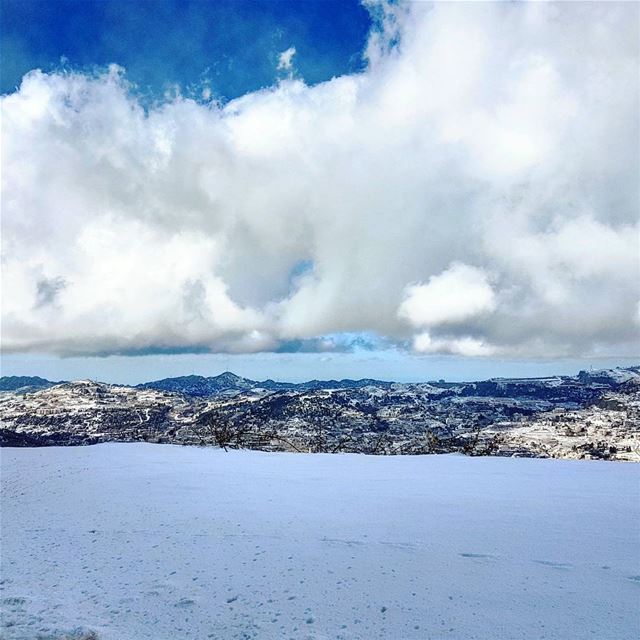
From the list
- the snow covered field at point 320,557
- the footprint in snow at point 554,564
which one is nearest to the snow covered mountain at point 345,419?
the snow covered field at point 320,557

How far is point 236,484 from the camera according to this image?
6148 millimetres

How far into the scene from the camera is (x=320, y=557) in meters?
3.55

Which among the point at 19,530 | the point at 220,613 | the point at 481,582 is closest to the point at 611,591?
the point at 481,582

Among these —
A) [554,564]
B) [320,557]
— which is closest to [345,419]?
[320,557]

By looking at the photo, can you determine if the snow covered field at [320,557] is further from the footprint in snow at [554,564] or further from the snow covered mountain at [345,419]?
the snow covered mountain at [345,419]

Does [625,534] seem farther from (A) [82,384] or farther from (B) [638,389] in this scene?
(A) [82,384]

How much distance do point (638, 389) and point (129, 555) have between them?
64428 mm

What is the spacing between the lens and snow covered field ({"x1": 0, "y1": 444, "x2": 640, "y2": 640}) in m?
2.65

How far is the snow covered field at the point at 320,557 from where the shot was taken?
2650 mm

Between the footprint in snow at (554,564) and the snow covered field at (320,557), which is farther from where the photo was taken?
the footprint in snow at (554,564)

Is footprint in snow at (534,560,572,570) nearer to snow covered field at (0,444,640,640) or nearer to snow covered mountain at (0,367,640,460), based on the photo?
snow covered field at (0,444,640,640)

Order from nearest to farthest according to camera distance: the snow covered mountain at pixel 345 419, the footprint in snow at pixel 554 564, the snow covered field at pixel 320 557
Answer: the snow covered field at pixel 320 557 → the footprint in snow at pixel 554 564 → the snow covered mountain at pixel 345 419

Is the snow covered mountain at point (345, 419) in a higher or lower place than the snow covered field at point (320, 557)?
lower

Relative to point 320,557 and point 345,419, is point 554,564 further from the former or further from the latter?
point 345,419
